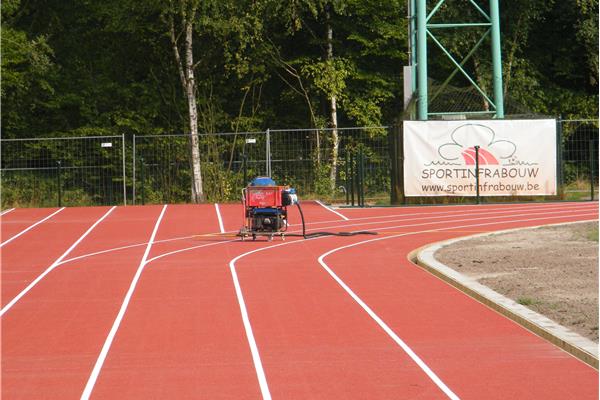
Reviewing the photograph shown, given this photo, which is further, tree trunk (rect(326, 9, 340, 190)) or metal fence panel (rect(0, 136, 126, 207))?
metal fence panel (rect(0, 136, 126, 207))

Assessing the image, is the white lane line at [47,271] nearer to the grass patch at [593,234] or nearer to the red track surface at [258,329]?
the red track surface at [258,329]

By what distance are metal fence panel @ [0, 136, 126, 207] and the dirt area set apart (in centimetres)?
1654

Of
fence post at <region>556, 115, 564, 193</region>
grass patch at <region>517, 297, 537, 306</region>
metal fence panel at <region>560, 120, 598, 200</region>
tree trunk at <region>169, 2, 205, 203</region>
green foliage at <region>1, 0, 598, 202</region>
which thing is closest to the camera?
grass patch at <region>517, 297, 537, 306</region>

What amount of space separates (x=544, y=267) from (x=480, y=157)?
1443cm

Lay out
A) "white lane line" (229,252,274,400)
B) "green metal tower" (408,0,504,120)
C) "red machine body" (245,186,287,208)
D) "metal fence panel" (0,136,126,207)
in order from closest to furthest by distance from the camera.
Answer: "white lane line" (229,252,274,400) → "red machine body" (245,186,287,208) → "green metal tower" (408,0,504,120) → "metal fence panel" (0,136,126,207)

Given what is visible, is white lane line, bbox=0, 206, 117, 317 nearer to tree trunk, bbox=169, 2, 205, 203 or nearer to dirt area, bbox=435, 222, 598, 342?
dirt area, bbox=435, 222, 598, 342

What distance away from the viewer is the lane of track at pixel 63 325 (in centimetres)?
879

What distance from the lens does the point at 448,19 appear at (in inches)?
1545

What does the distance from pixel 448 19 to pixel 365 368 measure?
31.5 m

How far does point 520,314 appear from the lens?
11344 mm

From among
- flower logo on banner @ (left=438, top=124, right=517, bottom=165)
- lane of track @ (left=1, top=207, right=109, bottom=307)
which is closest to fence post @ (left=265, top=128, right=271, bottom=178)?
lane of track @ (left=1, top=207, right=109, bottom=307)

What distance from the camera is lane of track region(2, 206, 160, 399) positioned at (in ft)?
28.8

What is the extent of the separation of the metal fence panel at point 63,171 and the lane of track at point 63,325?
1500cm

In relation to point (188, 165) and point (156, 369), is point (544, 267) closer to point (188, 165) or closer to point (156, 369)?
point (156, 369)
